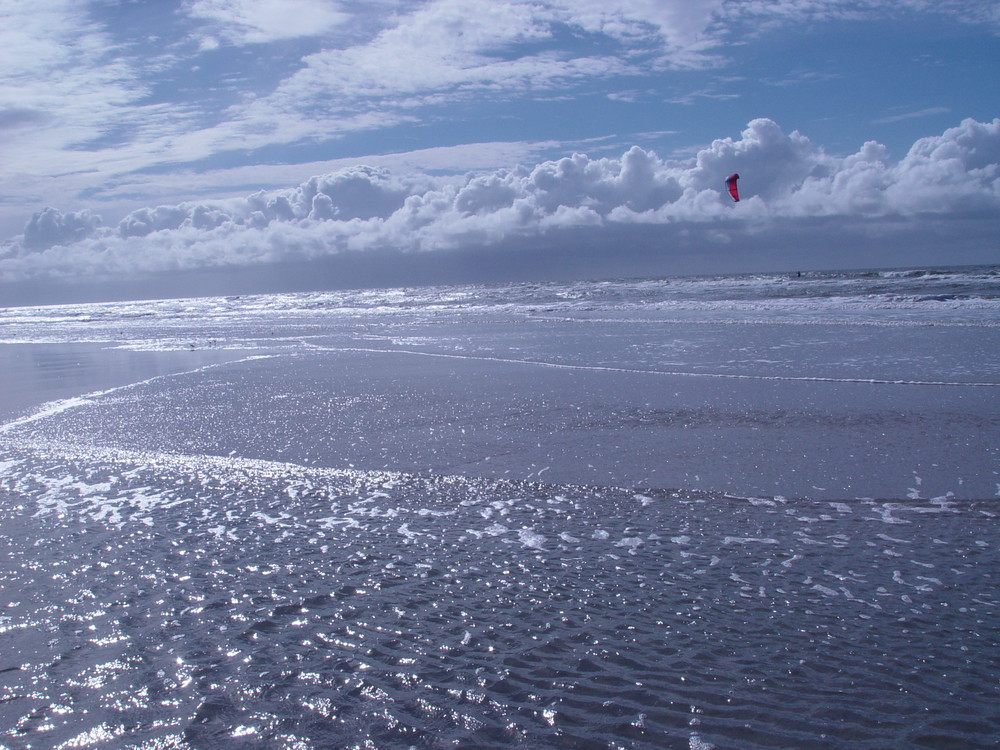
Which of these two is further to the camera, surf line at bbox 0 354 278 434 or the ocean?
surf line at bbox 0 354 278 434

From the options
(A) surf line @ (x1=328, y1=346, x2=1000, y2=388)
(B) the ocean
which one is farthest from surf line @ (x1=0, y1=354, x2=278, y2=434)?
(A) surf line @ (x1=328, y1=346, x2=1000, y2=388)

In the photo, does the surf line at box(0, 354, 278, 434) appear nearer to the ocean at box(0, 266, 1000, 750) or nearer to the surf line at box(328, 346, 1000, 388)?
the ocean at box(0, 266, 1000, 750)

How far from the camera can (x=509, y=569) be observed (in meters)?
5.51

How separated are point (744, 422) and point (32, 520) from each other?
Result: 8267mm

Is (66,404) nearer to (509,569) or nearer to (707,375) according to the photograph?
(509,569)

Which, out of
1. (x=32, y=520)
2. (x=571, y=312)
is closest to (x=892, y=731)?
(x=32, y=520)

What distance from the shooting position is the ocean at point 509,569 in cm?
376

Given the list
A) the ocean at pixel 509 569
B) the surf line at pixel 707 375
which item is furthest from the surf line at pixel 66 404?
the surf line at pixel 707 375

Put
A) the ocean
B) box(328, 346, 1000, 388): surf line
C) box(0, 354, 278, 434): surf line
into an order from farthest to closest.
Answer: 1. box(328, 346, 1000, 388): surf line
2. box(0, 354, 278, 434): surf line
3. the ocean

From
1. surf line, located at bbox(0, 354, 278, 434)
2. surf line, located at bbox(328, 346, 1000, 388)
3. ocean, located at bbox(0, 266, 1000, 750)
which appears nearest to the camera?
ocean, located at bbox(0, 266, 1000, 750)

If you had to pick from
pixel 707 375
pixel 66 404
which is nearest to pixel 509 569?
pixel 707 375

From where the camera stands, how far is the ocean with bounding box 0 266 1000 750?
3.76 metres

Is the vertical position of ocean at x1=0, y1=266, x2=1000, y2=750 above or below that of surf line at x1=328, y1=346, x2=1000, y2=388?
below

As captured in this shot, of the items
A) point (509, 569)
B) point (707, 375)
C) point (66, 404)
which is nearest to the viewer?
point (509, 569)
